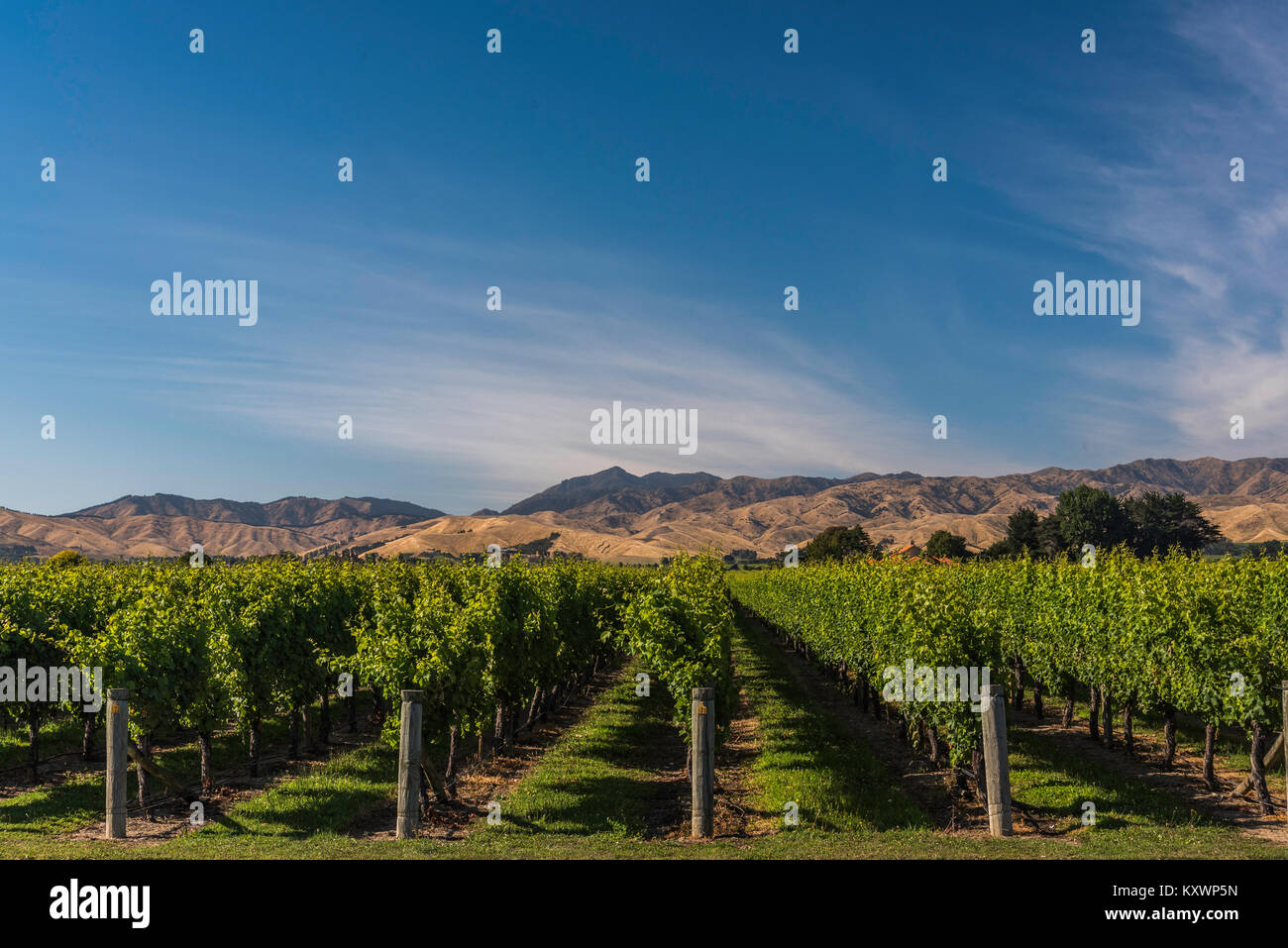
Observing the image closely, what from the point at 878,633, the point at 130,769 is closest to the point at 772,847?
the point at 878,633

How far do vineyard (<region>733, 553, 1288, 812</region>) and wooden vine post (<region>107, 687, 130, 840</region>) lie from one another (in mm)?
12842

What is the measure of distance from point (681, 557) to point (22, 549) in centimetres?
22152

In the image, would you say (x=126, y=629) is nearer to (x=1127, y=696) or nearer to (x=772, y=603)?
(x=1127, y=696)

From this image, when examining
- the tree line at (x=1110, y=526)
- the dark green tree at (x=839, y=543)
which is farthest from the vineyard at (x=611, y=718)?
the dark green tree at (x=839, y=543)

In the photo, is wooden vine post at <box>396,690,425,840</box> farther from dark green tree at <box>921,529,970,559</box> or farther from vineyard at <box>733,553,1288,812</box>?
dark green tree at <box>921,529,970,559</box>

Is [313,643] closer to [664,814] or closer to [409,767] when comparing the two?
[409,767]

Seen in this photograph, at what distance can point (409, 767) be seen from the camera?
438 inches

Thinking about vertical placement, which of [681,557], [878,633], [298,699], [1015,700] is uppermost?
[681,557]

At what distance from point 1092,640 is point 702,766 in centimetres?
1197

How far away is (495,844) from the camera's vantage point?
10273 millimetres

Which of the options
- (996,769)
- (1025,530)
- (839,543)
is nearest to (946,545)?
(1025,530)
